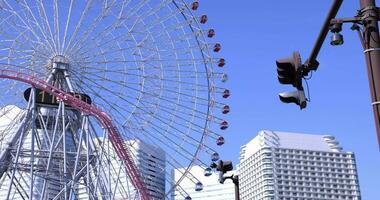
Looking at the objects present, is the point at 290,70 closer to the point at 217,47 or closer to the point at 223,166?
the point at 223,166

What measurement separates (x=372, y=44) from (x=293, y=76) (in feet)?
3.43

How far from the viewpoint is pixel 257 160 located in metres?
125

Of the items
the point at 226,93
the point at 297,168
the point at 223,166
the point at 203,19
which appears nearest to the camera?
the point at 223,166

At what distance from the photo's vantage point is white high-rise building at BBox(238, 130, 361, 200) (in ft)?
404

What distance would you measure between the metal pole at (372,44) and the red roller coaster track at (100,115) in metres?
27.0

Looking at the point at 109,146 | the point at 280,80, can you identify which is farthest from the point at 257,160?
the point at 280,80

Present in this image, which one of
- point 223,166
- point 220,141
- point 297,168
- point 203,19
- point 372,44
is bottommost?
point 372,44

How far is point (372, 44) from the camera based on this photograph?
724 cm

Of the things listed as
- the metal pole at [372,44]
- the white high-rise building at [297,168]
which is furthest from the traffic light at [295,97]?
the white high-rise building at [297,168]

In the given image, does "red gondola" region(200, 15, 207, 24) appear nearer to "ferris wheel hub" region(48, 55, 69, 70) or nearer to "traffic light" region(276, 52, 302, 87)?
"ferris wheel hub" region(48, 55, 69, 70)

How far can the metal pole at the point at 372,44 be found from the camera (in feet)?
22.8

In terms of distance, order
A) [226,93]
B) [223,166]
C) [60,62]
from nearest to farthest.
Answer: [223,166] → [226,93] → [60,62]

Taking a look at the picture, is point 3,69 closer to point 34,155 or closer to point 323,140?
point 34,155

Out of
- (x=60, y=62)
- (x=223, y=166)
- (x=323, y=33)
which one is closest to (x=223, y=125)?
(x=60, y=62)
